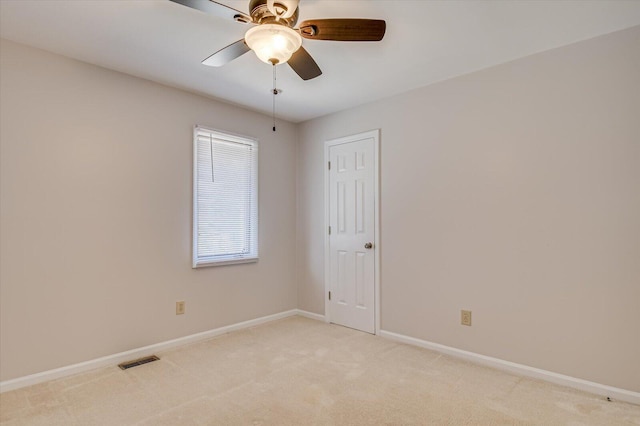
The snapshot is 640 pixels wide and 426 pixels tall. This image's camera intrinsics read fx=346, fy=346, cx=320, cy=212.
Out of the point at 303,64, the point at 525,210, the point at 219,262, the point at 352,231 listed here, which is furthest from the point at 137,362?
the point at 525,210

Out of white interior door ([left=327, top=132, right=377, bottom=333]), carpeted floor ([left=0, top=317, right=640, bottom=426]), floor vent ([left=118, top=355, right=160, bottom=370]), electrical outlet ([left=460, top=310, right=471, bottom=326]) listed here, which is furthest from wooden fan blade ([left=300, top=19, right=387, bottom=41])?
floor vent ([left=118, top=355, right=160, bottom=370])

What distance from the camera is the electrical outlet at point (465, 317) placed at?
2.99 metres

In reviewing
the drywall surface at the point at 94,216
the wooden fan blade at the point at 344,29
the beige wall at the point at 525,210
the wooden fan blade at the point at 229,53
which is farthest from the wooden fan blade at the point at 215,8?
the beige wall at the point at 525,210

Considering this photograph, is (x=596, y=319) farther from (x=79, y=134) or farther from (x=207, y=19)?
(x=79, y=134)

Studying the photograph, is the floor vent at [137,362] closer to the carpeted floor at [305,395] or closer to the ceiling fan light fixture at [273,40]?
the carpeted floor at [305,395]

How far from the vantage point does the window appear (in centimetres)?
353

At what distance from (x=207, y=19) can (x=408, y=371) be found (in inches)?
115

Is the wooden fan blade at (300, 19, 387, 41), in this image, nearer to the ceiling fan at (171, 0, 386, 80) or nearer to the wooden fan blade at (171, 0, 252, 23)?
the ceiling fan at (171, 0, 386, 80)

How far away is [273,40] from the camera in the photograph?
177 centimetres

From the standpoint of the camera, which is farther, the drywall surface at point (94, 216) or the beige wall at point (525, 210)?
the drywall surface at point (94, 216)

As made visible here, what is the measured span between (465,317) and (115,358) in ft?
9.81

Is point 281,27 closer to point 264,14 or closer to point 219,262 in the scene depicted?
point 264,14

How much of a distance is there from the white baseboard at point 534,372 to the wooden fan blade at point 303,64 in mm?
2561

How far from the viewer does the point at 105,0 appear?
203 centimetres
